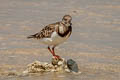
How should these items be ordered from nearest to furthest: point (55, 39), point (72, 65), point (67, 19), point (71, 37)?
1. point (67, 19)
2. point (55, 39)
3. point (72, 65)
4. point (71, 37)

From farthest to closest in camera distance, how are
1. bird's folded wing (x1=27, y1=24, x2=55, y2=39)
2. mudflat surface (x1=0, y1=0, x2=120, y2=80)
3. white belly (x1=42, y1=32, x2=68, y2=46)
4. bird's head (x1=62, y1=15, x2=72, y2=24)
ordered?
mudflat surface (x1=0, y1=0, x2=120, y2=80) → bird's folded wing (x1=27, y1=24, x2=55, y2=39) → white belly (x1=42, y1=32, x2=68, y2=46) → bird's head (x1=62, y1=15, x2=72, y2=24)

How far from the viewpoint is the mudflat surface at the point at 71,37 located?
30.3 feet

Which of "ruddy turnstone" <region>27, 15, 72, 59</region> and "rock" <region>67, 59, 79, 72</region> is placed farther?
"rock" <region>67, 59, 79, 72</region>

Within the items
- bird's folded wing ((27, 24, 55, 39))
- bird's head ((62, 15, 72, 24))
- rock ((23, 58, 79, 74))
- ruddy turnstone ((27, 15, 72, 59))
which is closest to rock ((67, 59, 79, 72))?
rock ((23, 58, 79, 74))

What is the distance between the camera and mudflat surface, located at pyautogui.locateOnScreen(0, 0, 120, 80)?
Answer: 9250 mm

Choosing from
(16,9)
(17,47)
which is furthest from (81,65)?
(16,9)

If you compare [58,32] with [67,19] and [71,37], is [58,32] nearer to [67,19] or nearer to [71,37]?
[67,19]

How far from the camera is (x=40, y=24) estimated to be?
13211mm

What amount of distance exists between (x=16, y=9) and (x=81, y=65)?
5706mm

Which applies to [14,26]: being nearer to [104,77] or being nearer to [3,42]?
[3,42]

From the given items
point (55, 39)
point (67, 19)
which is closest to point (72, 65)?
point (55, 39)

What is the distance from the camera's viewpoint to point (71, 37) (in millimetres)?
12031

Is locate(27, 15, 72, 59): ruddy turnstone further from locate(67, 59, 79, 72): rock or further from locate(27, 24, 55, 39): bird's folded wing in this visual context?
locate(67, 59, 79, 72): rock

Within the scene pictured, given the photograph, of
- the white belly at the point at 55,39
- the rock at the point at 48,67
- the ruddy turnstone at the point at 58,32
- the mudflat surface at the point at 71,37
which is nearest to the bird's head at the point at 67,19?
the ruddy turnstone at the point at 58,32
